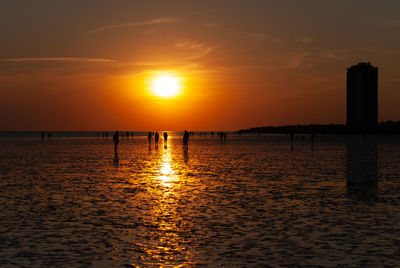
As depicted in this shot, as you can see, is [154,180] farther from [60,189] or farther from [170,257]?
[170,257]

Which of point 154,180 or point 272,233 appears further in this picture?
point 154,180

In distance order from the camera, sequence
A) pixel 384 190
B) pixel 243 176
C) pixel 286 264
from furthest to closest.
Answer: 1. pixel 243 176
2. pixel 384 190
3. pixel 286 264

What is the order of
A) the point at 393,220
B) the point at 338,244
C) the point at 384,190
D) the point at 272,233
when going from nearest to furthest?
the point at 338,244 < the point at 272,233 < the point at 393,220 < the point at 384,190

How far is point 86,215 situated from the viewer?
10773 millimetres

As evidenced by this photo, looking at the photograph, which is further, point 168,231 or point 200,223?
point 200,223

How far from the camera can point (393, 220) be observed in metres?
9.94

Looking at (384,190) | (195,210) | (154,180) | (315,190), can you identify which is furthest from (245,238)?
(154,180)

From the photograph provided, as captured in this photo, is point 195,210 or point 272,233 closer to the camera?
point 272,233

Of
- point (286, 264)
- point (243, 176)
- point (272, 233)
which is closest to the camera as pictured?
point (286, 264)

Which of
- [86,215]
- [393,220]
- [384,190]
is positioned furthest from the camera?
[384,190]

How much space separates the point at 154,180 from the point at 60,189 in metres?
4.11

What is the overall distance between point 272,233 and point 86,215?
4.68 m

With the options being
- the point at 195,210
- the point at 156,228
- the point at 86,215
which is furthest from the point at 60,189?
the point at 156,228

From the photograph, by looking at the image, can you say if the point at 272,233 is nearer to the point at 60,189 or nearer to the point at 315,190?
the point at 315,190
